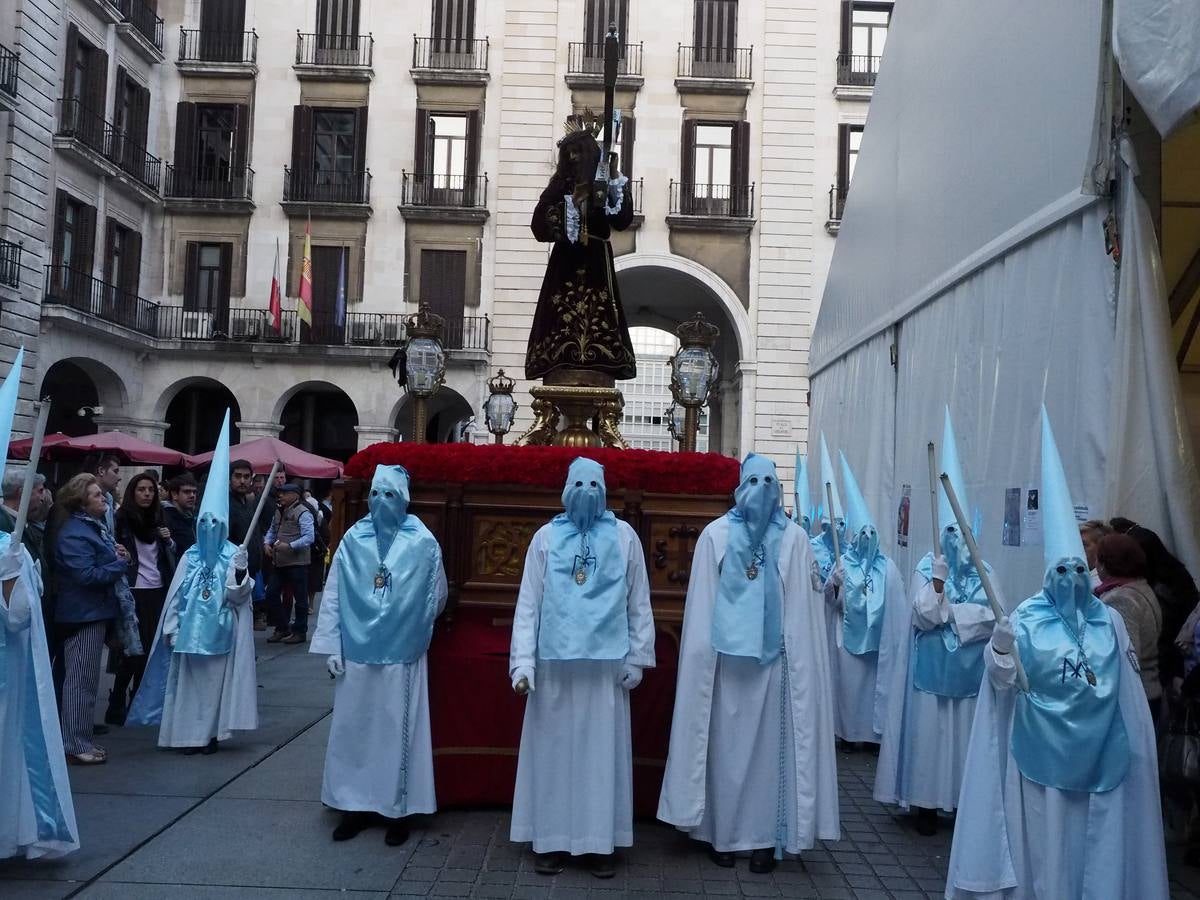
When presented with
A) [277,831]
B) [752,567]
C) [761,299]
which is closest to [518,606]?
[752,567]

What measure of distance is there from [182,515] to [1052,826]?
23.3 feet

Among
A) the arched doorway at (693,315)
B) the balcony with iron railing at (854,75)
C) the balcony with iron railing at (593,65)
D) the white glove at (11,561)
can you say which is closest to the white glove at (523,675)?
the white glove at (11,561)

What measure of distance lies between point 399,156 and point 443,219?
1941 mm

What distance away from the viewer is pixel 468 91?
25.6 metres

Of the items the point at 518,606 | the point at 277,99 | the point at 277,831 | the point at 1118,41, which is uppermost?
the point at 277,99

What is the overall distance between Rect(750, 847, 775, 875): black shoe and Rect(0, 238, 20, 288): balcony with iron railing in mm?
18788

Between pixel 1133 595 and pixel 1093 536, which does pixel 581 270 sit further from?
pixel 1133 595

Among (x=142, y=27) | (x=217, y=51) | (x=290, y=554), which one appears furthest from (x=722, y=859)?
(x=217, y=51)

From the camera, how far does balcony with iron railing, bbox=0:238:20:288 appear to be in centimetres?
1964

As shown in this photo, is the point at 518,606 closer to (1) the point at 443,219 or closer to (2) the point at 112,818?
(2) the point at 112,818

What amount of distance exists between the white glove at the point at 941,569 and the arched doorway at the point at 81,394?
22044mm

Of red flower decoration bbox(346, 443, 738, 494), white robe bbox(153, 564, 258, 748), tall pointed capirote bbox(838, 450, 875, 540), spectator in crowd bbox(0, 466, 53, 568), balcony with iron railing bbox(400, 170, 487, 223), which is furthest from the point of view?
balcony with iron railing bbox(400, 170, 487, 223)

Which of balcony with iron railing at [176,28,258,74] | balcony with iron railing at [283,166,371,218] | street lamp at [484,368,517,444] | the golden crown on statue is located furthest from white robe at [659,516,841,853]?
balcony with iron railing at [176,28,258,74]

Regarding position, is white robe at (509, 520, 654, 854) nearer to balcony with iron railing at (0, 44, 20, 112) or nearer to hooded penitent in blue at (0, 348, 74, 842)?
hooded penitent in blue at (0, 348, 74, 842)
